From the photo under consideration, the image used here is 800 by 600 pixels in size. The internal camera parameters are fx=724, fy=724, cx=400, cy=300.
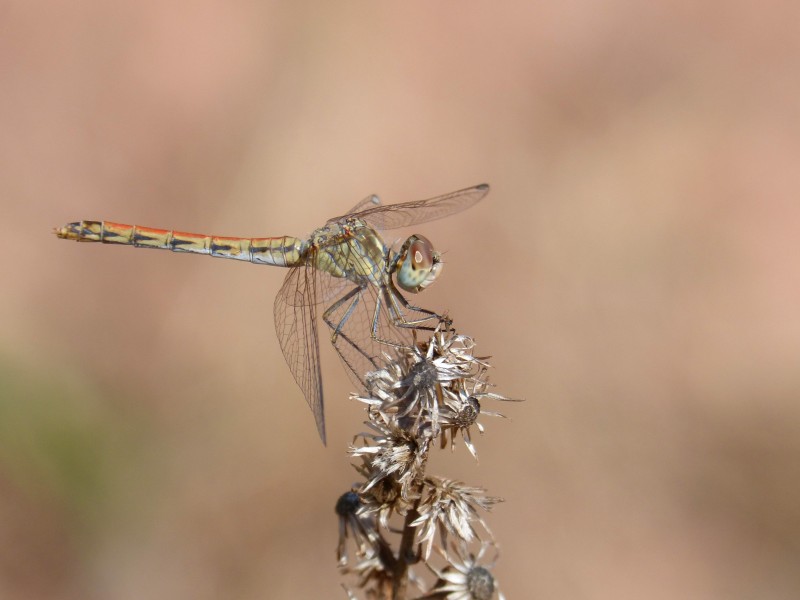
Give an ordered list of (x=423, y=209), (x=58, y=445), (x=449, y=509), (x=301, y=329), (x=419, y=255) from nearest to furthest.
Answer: (x=449, y=509)
(x=419, y=255)
(x=301, y=329)
(x=423, y=209)
(x=58, y=445)

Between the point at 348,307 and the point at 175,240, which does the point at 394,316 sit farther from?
the point at 175,240

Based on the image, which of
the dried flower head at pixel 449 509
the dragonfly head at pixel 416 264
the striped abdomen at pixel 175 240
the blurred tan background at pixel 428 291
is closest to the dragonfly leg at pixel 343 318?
the dragonfly head at pixel 416 264

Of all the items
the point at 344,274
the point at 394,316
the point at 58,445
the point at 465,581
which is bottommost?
the point at 465,581

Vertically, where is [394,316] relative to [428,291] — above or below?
below

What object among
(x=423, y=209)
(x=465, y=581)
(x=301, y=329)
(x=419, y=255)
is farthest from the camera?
(x=423, y=209)

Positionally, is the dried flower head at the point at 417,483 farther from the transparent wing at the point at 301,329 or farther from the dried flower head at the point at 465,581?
the transparent wing at the point at 301,329

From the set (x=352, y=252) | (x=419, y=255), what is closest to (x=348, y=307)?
(x=352, y=252)

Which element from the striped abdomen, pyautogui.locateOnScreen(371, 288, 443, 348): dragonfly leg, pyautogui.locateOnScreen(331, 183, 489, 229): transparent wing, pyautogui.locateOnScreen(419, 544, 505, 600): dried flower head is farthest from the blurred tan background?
pyautogui.locateOnScreen(419, 544, 505, 600): dried flower head

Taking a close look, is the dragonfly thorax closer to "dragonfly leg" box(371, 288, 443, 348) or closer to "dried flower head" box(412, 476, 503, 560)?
"dragonfly leg" box(371, 288, 443, 348)
